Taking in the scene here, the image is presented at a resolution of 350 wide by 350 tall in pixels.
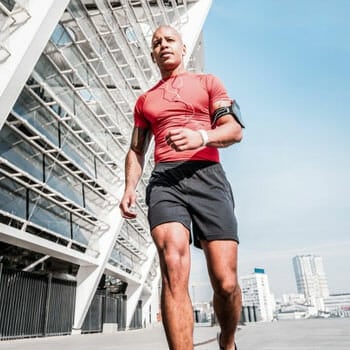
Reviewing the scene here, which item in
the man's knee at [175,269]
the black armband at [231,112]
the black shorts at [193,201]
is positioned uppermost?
the black armband at [231,112]

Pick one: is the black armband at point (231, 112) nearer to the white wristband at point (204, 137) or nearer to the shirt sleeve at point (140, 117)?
the white wristband at point (204, 137)

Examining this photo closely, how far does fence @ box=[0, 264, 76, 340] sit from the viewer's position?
12789 mm

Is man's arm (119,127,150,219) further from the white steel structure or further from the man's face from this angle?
the white steel structure

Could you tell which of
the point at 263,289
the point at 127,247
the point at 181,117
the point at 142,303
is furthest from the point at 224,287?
the point at 263,289

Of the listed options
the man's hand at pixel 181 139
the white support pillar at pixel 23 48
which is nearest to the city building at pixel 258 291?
the white support pillar at pixel 23 48

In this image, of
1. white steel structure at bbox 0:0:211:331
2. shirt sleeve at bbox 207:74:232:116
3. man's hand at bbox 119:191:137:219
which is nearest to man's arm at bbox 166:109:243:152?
shirt sleeve at bbox 207:74:232:116

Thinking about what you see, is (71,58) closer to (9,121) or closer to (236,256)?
(9,121)

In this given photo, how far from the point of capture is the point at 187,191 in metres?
2.08

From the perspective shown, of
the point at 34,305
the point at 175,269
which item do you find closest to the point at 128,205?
the point at 175,269

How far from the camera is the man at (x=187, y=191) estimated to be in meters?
1.82

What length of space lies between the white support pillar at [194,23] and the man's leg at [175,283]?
73.7 ft

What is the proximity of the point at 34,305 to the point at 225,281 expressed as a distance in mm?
14600

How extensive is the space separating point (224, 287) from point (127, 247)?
24941 millimetres

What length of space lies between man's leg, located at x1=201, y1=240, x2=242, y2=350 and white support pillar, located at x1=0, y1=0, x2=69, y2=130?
8.36m
